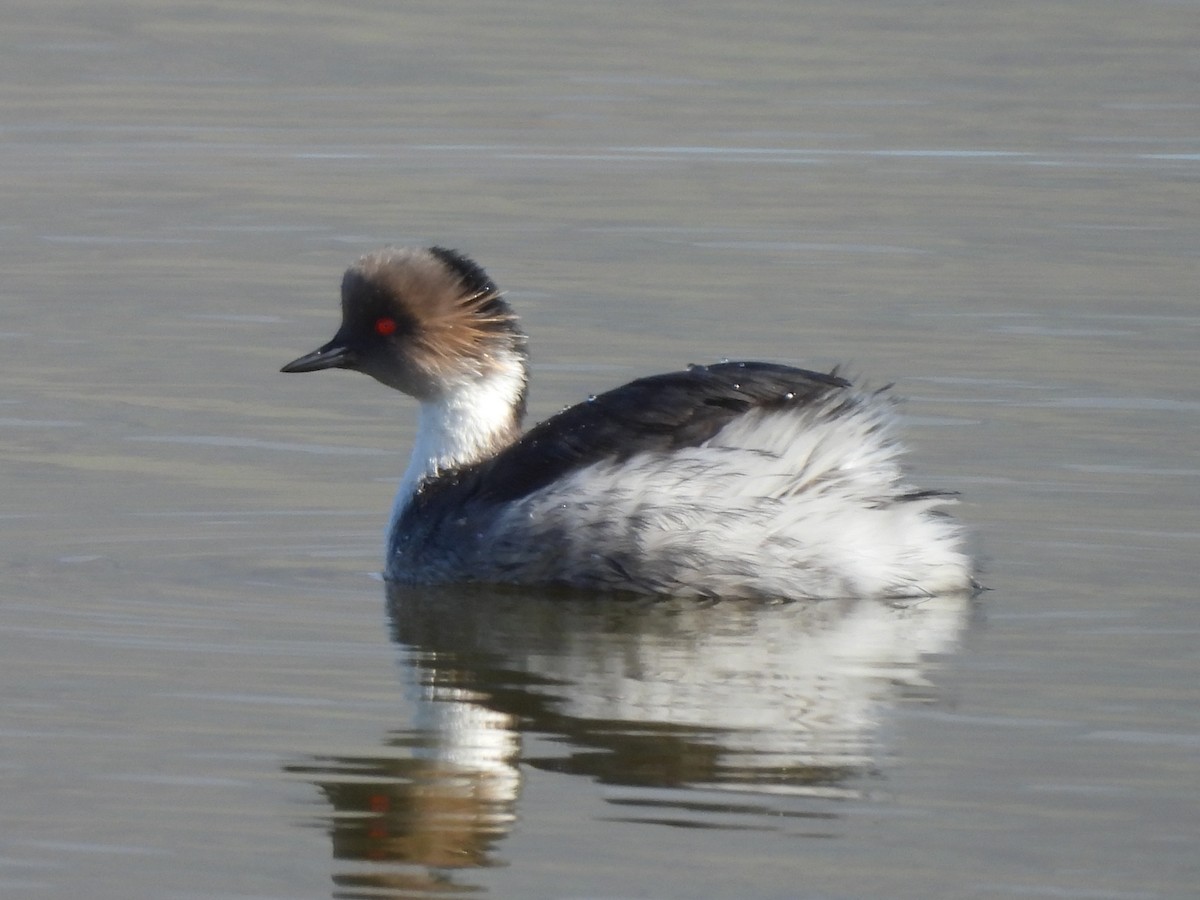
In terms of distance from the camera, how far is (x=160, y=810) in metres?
5.91

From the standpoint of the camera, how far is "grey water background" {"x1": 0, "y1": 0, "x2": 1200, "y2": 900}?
18.8 ft

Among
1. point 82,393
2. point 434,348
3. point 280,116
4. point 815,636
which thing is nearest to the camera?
point 815,636

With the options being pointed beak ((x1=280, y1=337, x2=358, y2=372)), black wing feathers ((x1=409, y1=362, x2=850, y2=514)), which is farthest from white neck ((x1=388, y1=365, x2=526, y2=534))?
black wing feathers ((x1=409, y1=362, x2=850, y2=514))

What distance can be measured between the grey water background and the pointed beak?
499 mm

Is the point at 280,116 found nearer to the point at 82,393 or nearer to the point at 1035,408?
the point at 82,393

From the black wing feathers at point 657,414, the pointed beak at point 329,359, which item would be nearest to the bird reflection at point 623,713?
the black wing feathers at point 657,414

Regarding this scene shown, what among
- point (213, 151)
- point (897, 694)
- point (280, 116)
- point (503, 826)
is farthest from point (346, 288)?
point (280, 116)

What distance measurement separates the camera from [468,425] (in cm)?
882

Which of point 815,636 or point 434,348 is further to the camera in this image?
point 434,348

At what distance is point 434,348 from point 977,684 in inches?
101

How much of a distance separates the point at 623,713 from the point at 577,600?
146 cm

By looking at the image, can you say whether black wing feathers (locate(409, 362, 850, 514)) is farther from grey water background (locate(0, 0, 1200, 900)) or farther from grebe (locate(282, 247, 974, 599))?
grey water background (locate(0, 0, 1200, 900))

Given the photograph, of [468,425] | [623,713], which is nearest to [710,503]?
[468,425]

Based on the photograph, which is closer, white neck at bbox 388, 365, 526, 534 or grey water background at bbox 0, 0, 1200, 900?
grey water background at bbox 0, 0, 1200, 900
